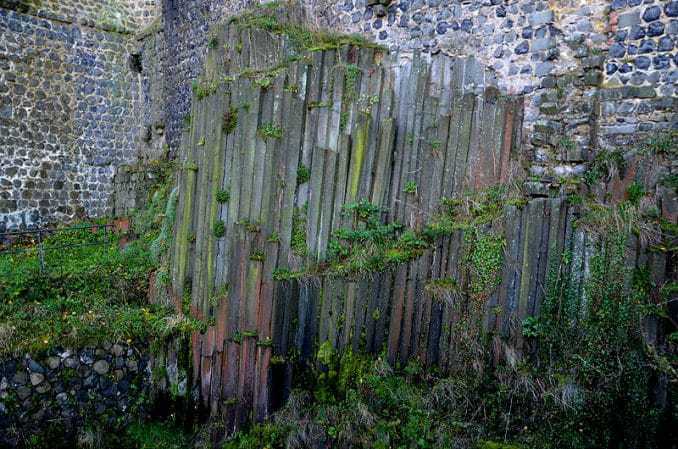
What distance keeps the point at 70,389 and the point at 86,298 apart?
5.52 ft

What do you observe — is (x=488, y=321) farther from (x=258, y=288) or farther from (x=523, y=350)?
(x=258, y=288)

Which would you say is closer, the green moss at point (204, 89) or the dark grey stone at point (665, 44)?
the dark grey stone at point (665, 44)

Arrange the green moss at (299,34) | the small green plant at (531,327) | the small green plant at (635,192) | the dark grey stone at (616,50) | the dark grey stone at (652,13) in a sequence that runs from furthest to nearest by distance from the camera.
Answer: the green moss at (299,34) < the dark grey stone at (616,50) < the dark grey stone at (652,13) < the small green plant at (531,327) < the small green plant at (635,192)

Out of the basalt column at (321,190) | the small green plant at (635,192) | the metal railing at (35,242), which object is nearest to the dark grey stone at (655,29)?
the basalt column at (321,190)

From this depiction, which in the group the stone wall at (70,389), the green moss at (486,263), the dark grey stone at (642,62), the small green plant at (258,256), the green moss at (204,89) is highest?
the dark grey stone at (642,62)

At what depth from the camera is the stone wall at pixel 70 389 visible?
659 centimetres

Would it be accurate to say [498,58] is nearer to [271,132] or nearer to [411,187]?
[411,187]

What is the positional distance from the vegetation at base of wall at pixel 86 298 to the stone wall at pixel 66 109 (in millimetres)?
3375

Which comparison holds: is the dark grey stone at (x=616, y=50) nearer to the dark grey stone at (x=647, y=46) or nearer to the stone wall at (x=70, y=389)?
the dark grey stone at (x=647, y=46)

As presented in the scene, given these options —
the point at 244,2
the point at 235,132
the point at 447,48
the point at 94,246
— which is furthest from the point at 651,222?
the point at 94,246

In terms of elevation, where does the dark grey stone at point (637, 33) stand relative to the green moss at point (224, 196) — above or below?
above

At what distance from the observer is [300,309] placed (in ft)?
22.3

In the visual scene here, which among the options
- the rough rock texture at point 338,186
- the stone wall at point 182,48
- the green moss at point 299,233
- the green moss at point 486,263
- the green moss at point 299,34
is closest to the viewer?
the green moss at point 486,263

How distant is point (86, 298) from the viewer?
829 centimetres
